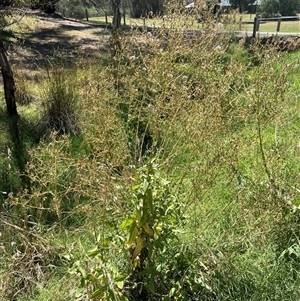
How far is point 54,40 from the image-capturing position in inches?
452

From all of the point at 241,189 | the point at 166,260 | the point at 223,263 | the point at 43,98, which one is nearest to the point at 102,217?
the point at 166,260

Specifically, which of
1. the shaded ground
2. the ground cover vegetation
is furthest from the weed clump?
the shaded ground

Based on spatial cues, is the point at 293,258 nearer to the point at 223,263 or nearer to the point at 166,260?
the point at 223,263

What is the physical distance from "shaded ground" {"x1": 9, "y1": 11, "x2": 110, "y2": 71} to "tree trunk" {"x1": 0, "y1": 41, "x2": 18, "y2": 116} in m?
2.83

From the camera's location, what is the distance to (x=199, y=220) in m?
2.73

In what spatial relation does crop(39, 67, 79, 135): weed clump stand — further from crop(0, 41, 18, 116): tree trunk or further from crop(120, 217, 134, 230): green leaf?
crop(120, 217, 134, 230): green leaf

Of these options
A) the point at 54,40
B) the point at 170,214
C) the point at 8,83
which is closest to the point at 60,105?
the point at 8,83

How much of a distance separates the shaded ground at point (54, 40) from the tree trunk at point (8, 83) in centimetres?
283

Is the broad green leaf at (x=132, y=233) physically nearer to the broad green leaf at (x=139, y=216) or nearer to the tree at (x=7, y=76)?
the broad green leaf at (x=139, y=216)

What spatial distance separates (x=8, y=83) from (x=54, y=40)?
704cm

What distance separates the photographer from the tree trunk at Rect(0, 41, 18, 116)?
4695 mm

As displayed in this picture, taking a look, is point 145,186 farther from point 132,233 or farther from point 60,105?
point 60,105

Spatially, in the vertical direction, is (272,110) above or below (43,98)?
above

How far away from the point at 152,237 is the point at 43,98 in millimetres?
3502
